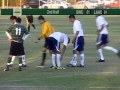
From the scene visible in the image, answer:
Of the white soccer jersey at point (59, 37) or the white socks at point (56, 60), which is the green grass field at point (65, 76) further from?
the white soccer jersey at point (59, 37)

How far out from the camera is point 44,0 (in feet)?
192

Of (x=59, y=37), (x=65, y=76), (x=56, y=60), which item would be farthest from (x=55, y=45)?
(x=65, y=76)

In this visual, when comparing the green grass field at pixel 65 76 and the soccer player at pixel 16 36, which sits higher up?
the soccer player at pixel 16 36

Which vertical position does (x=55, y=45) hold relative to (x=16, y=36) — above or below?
below

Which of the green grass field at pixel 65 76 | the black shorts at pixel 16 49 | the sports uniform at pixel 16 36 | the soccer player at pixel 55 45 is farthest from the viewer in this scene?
the soccer player at pixel 55 45

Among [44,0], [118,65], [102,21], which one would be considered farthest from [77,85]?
[44,0]

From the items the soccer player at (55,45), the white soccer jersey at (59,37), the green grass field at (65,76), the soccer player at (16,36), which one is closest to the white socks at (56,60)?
the soccer player at (55,45)

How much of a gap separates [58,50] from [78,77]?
195cm

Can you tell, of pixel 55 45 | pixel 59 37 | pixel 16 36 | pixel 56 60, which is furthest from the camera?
pixel 56 60

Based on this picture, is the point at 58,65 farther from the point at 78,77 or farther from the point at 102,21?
the point at 102,21

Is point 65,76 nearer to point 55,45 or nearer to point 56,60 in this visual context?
point 55,45

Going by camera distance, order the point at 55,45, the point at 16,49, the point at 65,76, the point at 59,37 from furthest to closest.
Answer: the point at 59,37 → the point at 55,45 → the point at 16,49 → the point at 65,76

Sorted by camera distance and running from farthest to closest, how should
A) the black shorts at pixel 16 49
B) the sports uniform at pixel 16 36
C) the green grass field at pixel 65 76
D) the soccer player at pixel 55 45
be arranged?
1. the soccer player at pixel 55 45
2. the black shorts at pixel 16 49
3. the sports uniform at pixel 16 36
4. the green grass field at pixel 65 76

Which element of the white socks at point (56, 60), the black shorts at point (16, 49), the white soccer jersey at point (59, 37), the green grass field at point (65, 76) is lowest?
the green grass field at point (65, 76)
